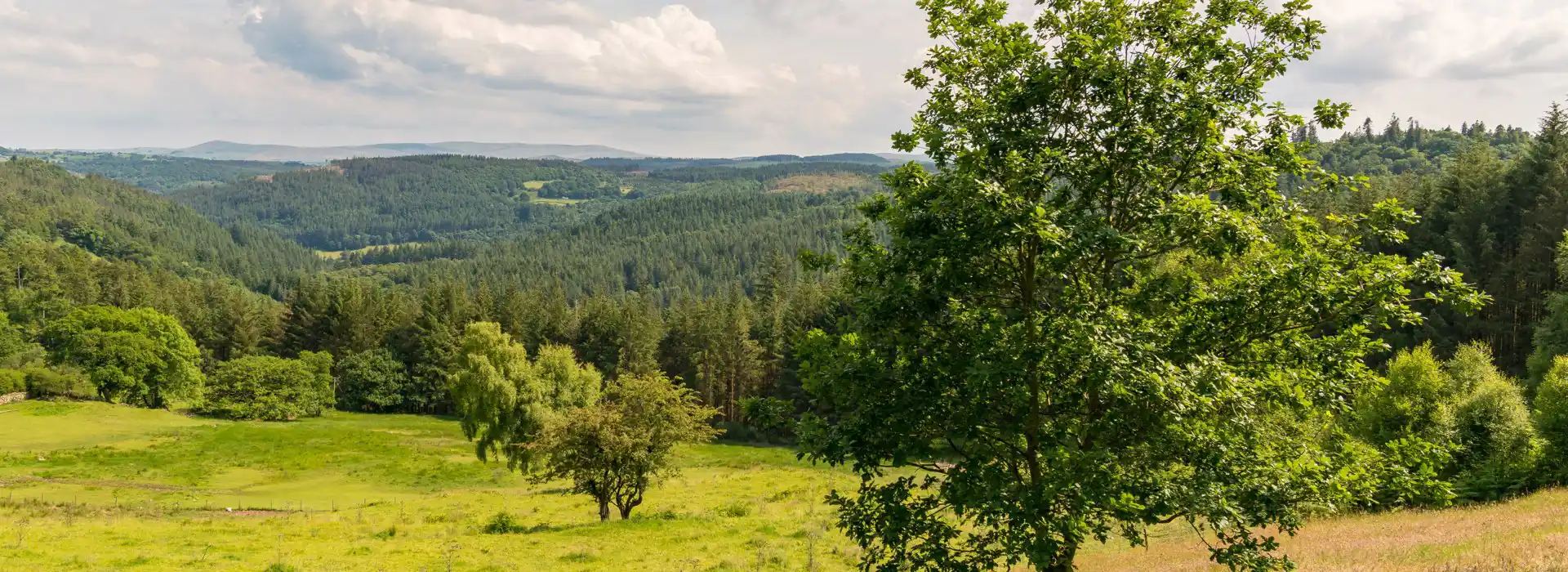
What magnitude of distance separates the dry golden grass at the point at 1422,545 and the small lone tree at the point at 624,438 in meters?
19.8

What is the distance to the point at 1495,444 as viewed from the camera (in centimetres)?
2984

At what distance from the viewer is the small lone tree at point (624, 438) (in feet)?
117

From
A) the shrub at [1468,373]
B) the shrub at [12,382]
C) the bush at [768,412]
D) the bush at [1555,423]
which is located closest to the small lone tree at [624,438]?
the bush at [768,412]

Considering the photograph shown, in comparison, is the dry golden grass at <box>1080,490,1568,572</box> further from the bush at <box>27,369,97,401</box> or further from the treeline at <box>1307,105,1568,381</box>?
the bush at <box>27,369,97,401</box>

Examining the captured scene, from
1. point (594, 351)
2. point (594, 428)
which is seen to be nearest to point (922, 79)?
point (594, 428)

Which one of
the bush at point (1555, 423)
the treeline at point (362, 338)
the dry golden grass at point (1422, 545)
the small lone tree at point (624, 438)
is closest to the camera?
the dry golden grass at point (1422, 545)

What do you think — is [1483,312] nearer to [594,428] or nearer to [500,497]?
[594,428]

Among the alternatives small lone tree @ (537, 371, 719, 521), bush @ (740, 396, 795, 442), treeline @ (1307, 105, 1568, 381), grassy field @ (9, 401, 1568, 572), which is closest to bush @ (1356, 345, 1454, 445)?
grassy field @ (9, 401, 1568, 572)

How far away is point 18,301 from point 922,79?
165 metres

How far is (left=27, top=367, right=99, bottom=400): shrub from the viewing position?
7881 centimetres

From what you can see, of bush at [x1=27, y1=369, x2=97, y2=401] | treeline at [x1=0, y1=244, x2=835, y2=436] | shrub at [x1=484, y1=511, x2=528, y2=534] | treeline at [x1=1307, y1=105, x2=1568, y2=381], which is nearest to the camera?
shrub at [x1=484, y1=511, x2=528, y2=534]

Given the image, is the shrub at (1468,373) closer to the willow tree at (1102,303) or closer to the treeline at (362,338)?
the willow tree at (1102,303)

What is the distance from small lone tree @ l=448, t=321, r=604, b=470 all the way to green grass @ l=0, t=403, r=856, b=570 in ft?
13.3

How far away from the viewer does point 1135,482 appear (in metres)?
10.2
